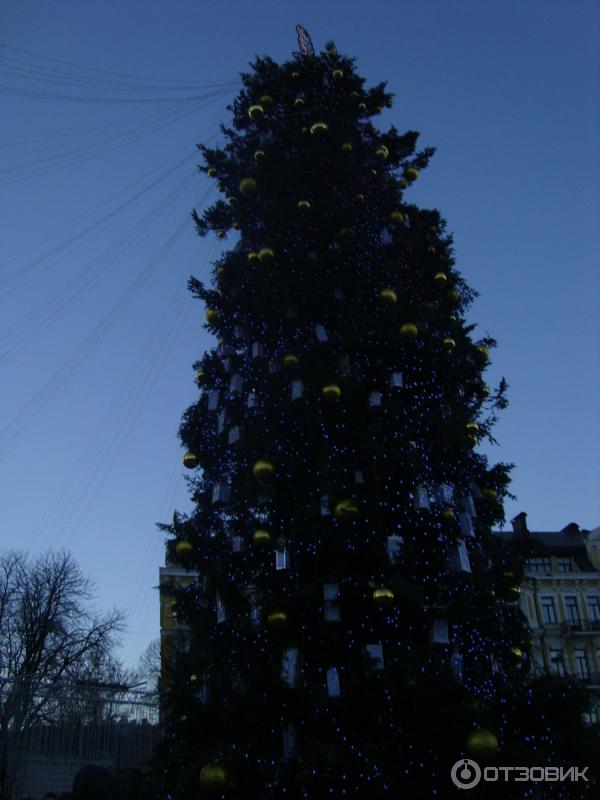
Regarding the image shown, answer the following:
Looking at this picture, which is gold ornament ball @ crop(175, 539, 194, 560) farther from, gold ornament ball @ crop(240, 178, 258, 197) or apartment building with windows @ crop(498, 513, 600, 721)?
apartment building with windows @ crop(498, 513, 600, 721)

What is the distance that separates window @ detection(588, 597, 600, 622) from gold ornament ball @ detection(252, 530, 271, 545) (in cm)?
3068

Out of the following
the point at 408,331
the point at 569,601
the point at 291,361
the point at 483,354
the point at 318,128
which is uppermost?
the point at 318,128

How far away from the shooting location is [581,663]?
1233 inches

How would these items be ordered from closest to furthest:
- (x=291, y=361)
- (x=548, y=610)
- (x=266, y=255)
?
(x=291, y=361) < (x=266, y=255) < (x=548, y=610)

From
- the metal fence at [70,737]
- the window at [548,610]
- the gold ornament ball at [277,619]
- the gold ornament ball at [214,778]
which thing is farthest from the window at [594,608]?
the gold ornament ball at [214,778]

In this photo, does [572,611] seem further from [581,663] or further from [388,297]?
[388,297]

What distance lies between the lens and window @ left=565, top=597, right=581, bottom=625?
105 feet

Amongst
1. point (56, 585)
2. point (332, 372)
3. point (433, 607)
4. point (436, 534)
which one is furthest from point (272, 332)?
point (56, 585)

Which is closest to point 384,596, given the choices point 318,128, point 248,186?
point 248,186

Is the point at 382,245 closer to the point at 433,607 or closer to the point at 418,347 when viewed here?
the point at 418,347

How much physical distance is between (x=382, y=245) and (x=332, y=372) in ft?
9.28

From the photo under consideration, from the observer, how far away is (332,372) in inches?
308

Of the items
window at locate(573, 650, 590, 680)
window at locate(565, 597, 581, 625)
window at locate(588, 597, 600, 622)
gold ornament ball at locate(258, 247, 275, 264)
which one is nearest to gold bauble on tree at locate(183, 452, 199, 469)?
gold ornament ball at locate(258, 247, 275, 264)

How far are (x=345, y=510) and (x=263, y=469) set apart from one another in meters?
1.04
